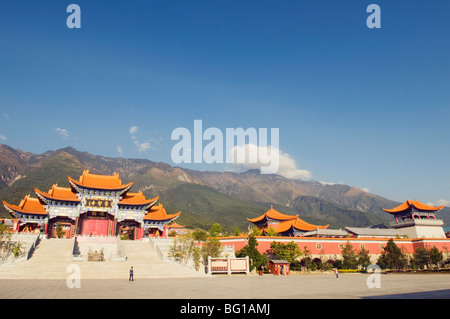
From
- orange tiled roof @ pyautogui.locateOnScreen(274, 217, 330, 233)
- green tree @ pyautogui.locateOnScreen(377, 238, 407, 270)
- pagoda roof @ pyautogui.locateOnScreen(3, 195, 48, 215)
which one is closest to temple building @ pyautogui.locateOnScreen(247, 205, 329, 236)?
orange tiled roof @ pyautogui.locateOnScreen(274, 217, 330, 233)

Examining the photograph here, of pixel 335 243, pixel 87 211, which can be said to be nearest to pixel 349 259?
pixel 335 243

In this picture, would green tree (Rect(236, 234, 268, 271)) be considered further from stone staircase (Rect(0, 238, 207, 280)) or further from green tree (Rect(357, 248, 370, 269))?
green tree (Rect(357, 248, 370, 269))

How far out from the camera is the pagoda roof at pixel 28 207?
37.3m

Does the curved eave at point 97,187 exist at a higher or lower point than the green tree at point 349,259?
higher

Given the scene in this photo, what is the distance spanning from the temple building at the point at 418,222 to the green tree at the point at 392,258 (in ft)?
48.5

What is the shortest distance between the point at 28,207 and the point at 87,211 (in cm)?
747

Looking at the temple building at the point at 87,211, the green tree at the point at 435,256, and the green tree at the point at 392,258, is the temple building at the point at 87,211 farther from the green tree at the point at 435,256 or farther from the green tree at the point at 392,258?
the green tree at the point at 435,256

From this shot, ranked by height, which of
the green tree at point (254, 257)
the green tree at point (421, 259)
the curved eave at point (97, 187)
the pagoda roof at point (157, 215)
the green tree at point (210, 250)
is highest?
the curved eave at point (97, 187)

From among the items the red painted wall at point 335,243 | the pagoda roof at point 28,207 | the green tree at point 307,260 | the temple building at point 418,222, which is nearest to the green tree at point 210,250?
the red painted wall at point 335,243

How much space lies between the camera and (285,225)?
45500mm

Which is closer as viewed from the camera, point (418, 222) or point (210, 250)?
point (210, 250)

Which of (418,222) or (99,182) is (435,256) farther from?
(99,182)
